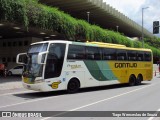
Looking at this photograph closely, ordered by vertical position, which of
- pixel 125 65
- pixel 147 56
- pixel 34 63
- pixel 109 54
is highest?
pixel 109 54

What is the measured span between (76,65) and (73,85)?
3.97 feet

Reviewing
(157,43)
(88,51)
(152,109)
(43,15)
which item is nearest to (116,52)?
(88,51)

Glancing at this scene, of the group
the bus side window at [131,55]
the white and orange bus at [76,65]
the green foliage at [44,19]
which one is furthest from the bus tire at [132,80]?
the green foliage at [44,19]

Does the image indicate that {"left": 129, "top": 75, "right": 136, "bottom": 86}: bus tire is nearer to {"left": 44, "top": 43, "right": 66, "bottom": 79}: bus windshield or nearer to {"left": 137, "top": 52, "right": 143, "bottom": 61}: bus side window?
{"left": 137, "top": 52, "right": 143, "bottom": 61}: bus side window

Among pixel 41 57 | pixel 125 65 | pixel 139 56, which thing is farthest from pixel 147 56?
pixel 41 57

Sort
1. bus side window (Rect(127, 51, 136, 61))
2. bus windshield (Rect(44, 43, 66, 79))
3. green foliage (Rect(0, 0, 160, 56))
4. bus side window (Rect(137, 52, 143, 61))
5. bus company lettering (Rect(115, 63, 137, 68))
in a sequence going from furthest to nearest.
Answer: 1. bus side window (Rect(137, 52, 143, 61))
2. bus side window (Rect(127, 51, 136, 61))
3. green foliage (Rect(0, 0, 160, 56))
4. bus company lettering (Rect(115, 63, 137, 68))
5. bus windshield (Rect(44, 43, 66, 79))

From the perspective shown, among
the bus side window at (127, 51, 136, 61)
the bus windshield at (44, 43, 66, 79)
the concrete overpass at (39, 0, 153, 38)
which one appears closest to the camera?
the bus windshield at (44, 43, 66, 79)

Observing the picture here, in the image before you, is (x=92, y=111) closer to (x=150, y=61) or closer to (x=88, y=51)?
(x=88, y=51)

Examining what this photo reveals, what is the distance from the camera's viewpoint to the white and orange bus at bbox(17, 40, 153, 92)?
55.1 feet

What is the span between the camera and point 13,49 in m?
44.1

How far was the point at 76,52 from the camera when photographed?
742 inches

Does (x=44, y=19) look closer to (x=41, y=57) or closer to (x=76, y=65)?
(x=76, y=65)

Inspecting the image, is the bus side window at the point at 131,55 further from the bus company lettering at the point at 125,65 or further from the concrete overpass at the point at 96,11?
the concrete overpass at the point at 96,11

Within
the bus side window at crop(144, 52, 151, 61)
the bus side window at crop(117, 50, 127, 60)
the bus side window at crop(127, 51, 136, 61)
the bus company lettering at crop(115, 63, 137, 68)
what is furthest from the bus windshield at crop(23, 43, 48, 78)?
the bus side window at crop(144, 52, 151, 61)
